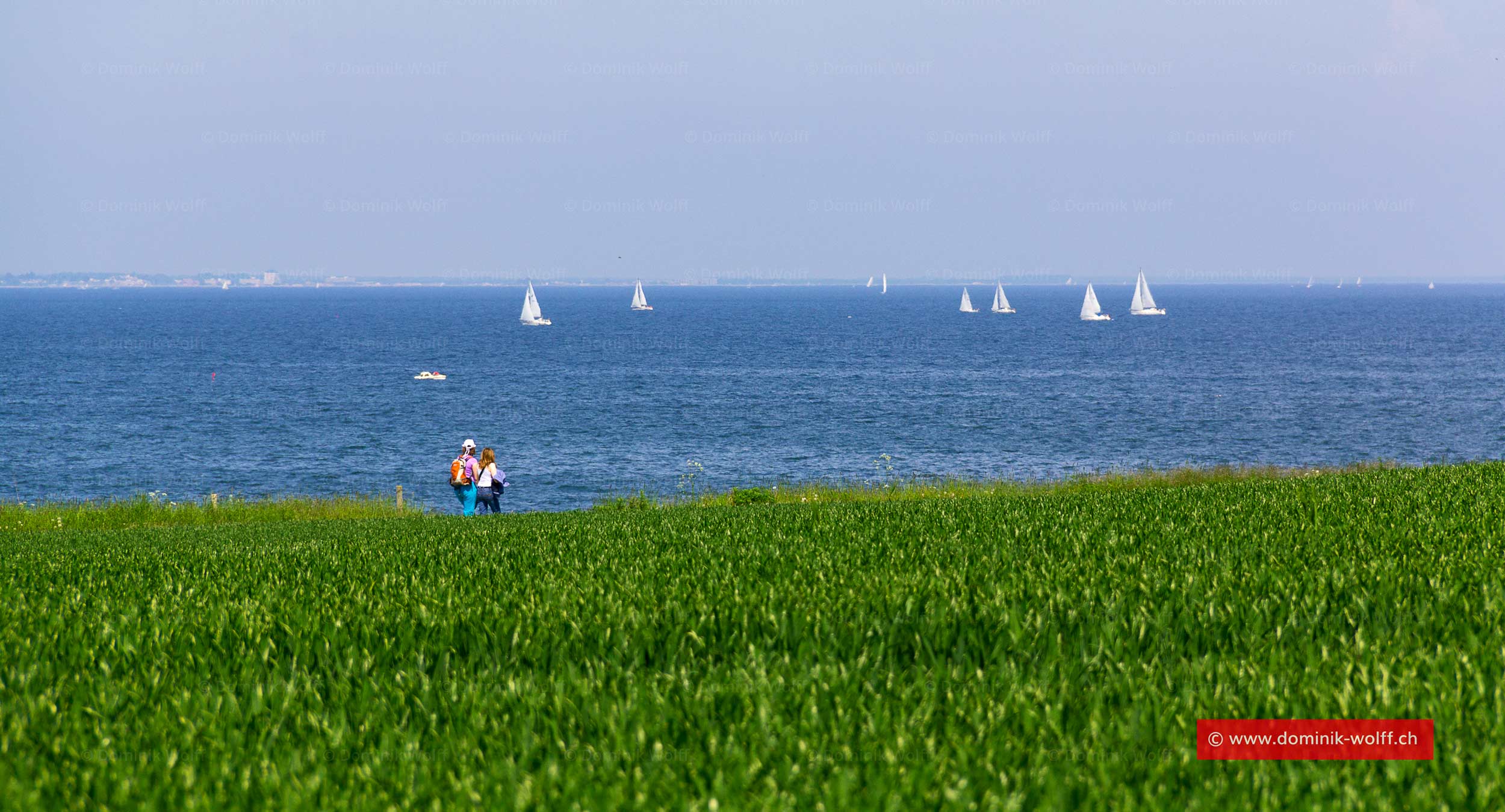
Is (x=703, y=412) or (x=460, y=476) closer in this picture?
(x=460, y=476)

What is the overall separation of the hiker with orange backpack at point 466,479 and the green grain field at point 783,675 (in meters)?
→ 15.9

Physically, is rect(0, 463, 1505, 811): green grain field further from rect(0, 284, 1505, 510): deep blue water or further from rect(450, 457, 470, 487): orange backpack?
rect(0, 284, 1505, 510): deep blue water

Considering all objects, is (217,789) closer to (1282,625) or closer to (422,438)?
(1282,625)

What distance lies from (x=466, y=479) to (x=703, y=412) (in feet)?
176

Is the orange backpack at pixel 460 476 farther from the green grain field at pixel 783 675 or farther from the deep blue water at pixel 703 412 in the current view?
the deep blue water at pixel 703 412

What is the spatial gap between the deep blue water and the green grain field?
40.4m

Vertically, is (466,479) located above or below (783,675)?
below

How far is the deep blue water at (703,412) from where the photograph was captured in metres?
56.4

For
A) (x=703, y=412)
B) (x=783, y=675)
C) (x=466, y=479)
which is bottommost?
(x=703, y=412)

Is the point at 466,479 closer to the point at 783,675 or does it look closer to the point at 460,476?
the point at 460,476
